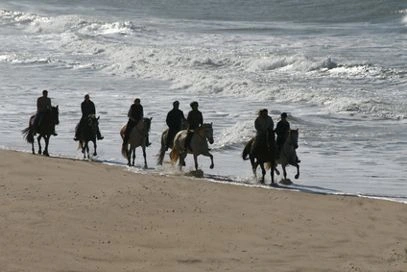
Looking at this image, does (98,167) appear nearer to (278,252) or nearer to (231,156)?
(231,156)

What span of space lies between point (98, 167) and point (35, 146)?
15.9 ft

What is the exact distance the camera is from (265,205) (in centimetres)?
2100

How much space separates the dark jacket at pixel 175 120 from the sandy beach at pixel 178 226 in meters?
2.51

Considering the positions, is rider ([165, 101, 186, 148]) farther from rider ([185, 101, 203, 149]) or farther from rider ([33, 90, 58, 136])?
rider ([33, 90, 58, 136])

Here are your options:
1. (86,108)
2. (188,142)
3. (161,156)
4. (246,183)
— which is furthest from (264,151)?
(86,108)

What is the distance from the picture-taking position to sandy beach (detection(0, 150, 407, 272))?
16625 mm

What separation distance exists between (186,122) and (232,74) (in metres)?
21.6

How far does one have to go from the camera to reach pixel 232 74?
47062 mm

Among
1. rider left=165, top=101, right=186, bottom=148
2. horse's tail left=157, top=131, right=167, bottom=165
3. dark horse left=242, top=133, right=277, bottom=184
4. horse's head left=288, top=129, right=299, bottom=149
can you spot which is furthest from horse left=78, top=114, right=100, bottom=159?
horse's head left=288, top=129, right=299, bottom=149

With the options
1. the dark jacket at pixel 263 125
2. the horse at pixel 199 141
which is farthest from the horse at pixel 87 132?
the dark jacket at pixel 263 125

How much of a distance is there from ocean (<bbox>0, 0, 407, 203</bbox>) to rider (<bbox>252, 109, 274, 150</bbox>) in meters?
1.08

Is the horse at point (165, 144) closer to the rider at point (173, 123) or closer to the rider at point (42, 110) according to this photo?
the rider at point (173, 123)

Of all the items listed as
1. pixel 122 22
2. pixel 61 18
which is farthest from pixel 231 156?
pixel 61 18

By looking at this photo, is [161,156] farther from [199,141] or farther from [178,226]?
[178,226]
